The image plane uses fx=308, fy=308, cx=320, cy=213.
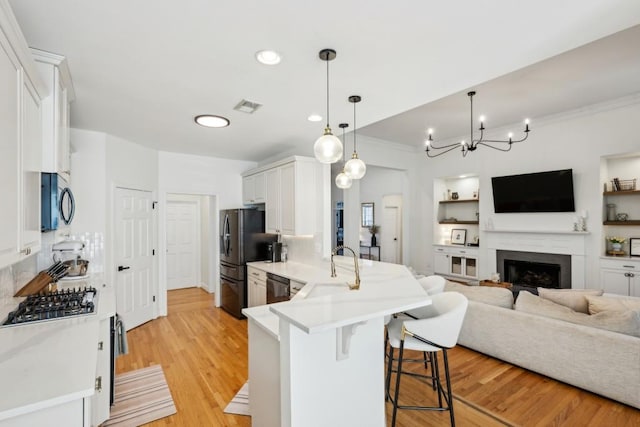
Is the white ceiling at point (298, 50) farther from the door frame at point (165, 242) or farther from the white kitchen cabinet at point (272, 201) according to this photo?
the door frame at point (165, 242)

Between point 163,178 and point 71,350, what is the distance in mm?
3724

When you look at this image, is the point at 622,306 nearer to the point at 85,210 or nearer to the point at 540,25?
the point at 540,25

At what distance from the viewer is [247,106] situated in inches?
112

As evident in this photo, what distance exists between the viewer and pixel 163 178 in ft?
15.6

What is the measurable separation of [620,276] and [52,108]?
21.7 ft

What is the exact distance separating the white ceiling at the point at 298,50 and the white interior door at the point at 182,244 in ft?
10.9

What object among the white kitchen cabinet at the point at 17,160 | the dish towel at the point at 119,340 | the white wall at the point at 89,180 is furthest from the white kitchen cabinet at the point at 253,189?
the white kitchen cabinet at the point at 17,160

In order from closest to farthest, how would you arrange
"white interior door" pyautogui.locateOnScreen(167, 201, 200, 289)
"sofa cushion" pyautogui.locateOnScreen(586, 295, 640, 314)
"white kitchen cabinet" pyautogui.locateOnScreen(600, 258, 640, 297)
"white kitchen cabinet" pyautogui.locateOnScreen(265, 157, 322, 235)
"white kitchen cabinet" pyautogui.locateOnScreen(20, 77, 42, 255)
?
"white kitchen cabinet" pyautogui.locateOnScreen(20, 77, 42, 255) → "sofa cushion" pyautogui.locateOnScreen(586, 295, 640, 314) → "white kitchen cabinet" pyautogui.locateOnScreen(265, 157, 322, 235) → "white kitchen cabinet" pyautogui.locateOnScreen(600, 258, 640, 297) → "white interior door" pyautogui.locateOnScreen(167, 201, 200, 289)

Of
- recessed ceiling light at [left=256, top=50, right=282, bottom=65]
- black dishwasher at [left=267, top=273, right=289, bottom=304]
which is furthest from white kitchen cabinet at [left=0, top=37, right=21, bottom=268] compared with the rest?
black dishwasher at [left=267, top=273, right=289, bottom=304]

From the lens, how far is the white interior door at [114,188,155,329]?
4.03m

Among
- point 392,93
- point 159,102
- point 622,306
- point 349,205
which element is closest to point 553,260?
point 622,306

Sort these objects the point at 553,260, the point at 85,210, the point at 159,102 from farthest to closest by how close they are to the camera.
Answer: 1. the point at 553,260
2. the point at 85,210
3. the point at 159,102

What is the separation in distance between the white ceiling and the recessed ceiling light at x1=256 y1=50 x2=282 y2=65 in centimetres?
5

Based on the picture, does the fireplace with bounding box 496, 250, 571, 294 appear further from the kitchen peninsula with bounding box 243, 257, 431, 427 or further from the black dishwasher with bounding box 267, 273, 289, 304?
the kitchen peninsula with bounding box 243, 257, 431, 427
